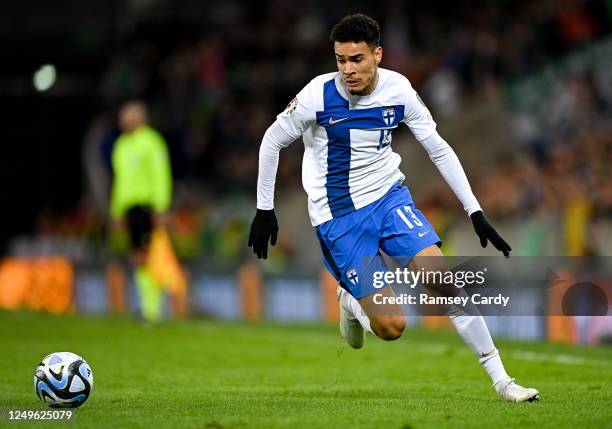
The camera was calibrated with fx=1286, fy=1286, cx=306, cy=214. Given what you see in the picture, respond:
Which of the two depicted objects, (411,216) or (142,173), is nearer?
(411,216)

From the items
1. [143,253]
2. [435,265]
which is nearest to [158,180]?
[143,253]

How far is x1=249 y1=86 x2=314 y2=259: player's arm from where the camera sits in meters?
8.27

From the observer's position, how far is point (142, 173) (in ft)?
51.0

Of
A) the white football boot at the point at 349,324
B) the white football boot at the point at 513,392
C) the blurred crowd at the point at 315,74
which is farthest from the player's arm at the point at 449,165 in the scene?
the blurred crowd at the point at 315,74

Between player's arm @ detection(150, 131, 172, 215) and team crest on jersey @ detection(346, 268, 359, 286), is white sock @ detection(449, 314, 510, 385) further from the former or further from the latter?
player's arm @ detection(150, 131, 172, 215)

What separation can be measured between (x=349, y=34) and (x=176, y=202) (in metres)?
16.0

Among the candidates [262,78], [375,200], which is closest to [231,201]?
[262,78]

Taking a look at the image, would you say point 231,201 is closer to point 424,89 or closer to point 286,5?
point 424,89

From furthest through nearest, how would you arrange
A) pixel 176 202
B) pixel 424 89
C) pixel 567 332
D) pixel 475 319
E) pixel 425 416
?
pixel 176 202, pixel 424 89, pixel 567 332, pixel 475 319, pixel 425 416

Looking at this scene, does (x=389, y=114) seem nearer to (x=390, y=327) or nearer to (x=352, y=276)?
(x=352, y=276)

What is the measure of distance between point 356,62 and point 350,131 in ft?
1.57

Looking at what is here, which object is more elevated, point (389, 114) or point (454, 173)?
point (389, 114)

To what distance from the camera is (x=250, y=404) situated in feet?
26.9

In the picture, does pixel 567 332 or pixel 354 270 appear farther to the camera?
pixel 567 332
